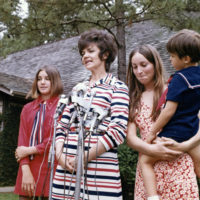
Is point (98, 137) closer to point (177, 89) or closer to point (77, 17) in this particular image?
point (177, 89)

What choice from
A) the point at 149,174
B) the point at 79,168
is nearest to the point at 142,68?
the point at 149,174

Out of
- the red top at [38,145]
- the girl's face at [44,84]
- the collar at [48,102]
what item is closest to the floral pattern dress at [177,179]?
the red top at [38,145]

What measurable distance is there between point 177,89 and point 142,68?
0.37 m

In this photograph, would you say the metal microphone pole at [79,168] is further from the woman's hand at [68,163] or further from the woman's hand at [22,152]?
the woman's hand at [22,152]

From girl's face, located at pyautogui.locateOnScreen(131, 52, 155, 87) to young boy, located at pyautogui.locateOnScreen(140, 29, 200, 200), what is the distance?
0.24 m

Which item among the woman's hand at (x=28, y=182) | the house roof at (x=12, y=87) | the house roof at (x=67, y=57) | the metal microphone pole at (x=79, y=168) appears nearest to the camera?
the metal microphone pole at (x=79, y=168)

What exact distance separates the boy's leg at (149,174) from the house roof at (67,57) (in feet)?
25.0

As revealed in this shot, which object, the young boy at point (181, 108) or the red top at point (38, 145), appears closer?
the young boy at point (181, 108)

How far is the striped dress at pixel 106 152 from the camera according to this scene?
81.4 inches

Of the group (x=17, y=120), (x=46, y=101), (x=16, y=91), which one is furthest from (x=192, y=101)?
(x=17, y=120)

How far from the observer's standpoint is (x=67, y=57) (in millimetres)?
15016

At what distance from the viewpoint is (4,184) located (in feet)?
29.6

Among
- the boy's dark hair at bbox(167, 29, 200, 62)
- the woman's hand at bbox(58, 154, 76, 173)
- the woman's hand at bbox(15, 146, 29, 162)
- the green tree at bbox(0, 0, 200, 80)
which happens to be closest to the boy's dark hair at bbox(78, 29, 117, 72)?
the boy's dark hair at bbox(167, 29, 200, 62)

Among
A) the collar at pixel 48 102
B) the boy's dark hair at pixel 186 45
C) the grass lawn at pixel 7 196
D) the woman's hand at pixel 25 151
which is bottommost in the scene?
the grass lawn at pixel 7 196
